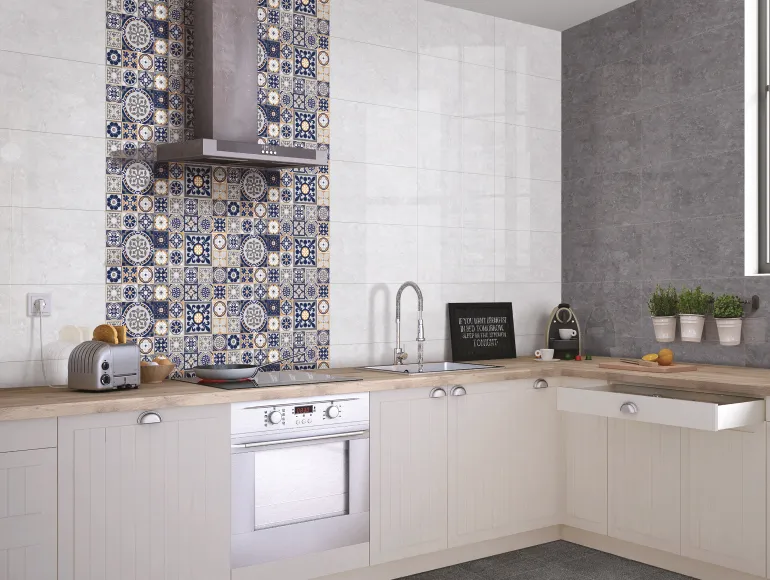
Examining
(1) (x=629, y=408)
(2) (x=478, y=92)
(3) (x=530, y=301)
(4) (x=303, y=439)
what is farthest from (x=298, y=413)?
(2) (x=478, y=92)

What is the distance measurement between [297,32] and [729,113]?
2064mm

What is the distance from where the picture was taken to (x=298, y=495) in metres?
3.20

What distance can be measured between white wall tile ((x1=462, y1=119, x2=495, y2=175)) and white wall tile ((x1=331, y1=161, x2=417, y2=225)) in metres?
0.37

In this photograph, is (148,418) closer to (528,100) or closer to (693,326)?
(693,326)

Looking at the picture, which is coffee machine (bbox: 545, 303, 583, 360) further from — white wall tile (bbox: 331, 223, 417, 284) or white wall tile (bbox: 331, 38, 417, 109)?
white wall tile (bbox: 331, 38, 417, 109)

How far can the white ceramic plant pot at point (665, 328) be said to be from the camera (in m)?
4.04

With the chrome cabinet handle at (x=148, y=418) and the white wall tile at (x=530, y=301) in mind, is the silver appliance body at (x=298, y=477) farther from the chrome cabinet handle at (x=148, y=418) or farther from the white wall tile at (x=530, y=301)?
the white wall tile at (x=530, y=301)

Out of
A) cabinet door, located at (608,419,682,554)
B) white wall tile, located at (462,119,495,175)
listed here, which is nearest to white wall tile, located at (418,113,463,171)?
white wall tile, located at (462,119,495,175)

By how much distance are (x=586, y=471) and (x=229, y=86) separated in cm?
239

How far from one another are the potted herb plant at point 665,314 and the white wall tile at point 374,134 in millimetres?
1404

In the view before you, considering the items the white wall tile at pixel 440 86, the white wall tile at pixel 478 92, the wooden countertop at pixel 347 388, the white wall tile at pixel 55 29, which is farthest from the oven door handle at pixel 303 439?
the white wall tile at pixel 478 92

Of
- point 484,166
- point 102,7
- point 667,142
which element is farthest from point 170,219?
point 667,142

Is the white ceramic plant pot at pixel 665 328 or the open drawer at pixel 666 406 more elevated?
the white ceramic plant pot at pixel 665 328

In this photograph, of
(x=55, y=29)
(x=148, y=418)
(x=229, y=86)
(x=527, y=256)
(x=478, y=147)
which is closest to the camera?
(x=148, y=418)
